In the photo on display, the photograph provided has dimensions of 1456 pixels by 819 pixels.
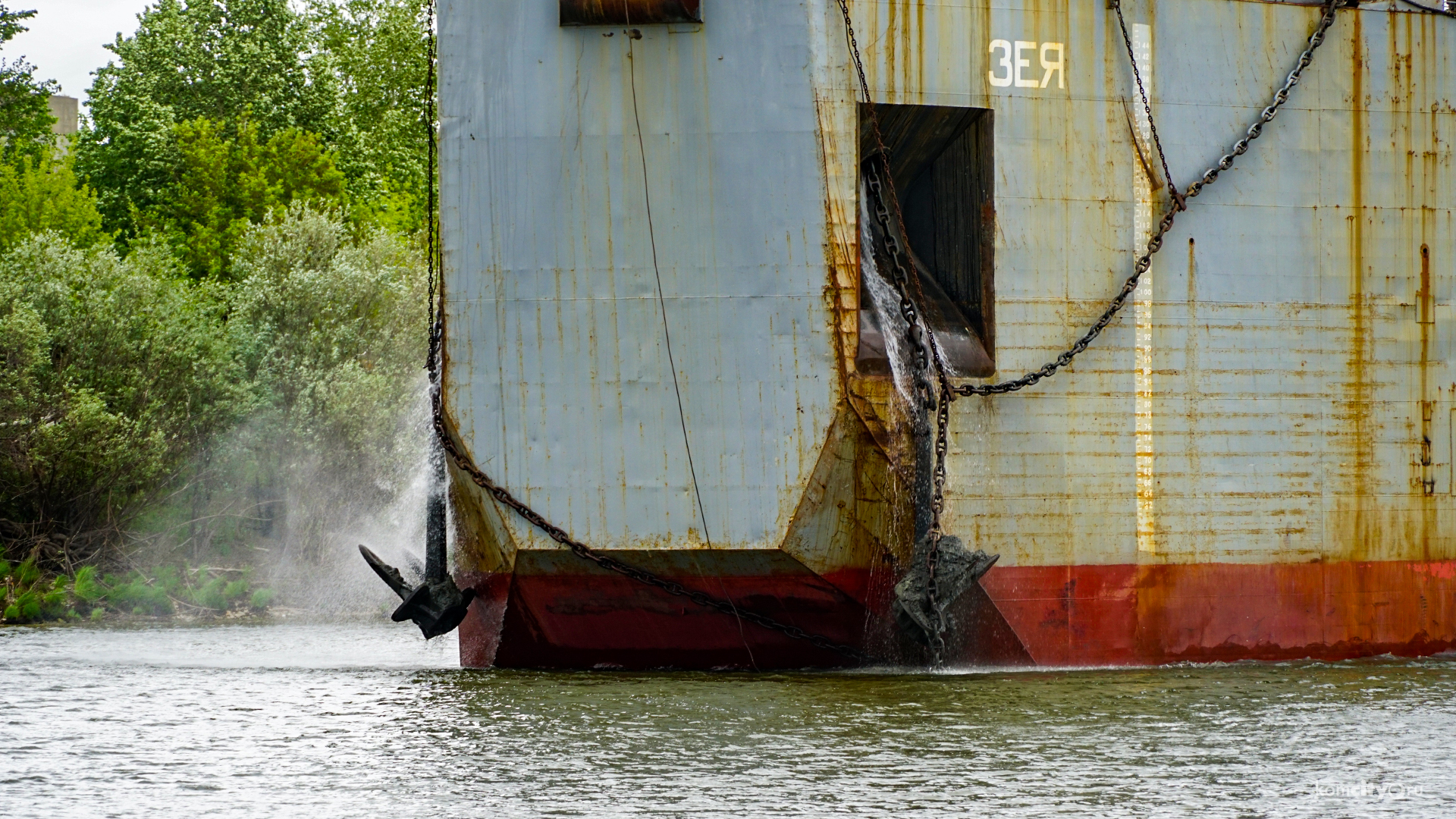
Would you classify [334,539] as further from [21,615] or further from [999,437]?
[999,437]

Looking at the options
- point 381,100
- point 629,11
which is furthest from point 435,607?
point 381,100

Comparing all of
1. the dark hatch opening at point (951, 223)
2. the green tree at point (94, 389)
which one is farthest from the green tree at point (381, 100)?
the dark hatch opening at point (951, 223)

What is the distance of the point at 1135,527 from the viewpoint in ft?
36.9

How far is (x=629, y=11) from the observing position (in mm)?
10461

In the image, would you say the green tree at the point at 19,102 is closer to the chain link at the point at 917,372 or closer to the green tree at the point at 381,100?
the green tree at the point at 381,100

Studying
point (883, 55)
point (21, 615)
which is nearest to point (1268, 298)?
point (883, 55)

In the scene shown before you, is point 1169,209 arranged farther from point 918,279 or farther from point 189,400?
point 189,400

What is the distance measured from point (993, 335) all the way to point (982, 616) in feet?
6.25

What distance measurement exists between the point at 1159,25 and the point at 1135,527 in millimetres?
3522

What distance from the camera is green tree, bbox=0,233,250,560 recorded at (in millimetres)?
24750

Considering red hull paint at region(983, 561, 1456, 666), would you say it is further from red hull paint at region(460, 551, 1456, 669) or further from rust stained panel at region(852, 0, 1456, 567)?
rust stained panel at region(852, 0, 1456, 567)
